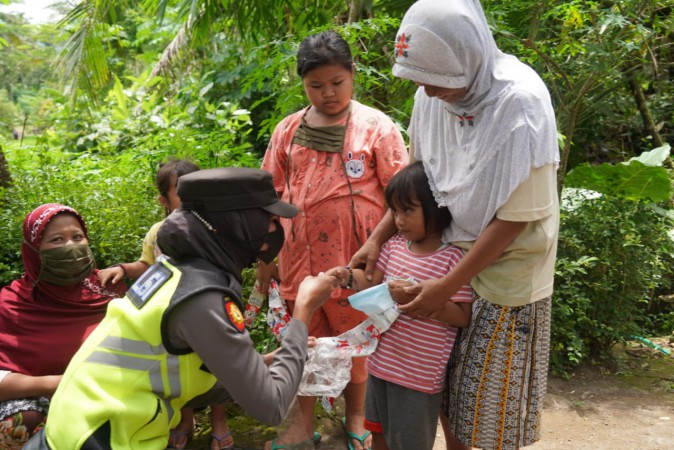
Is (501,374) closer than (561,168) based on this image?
Yes

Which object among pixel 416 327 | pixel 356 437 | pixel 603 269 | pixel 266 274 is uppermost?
pixel 416 327

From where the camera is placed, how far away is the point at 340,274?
234cm

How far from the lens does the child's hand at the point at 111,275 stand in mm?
3096

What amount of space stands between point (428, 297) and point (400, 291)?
119mm

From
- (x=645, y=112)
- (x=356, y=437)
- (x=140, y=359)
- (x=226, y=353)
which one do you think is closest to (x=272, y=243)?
(x=226, y=353)

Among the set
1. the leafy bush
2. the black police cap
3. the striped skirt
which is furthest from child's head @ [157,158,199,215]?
the leafy bush

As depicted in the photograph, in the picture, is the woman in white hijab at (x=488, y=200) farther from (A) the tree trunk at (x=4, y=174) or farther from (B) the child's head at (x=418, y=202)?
(A) the tree trunk at (x=4, y=174)

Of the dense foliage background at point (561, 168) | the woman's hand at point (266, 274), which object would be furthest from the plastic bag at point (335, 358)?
the dense foliage background at point (561, 168)

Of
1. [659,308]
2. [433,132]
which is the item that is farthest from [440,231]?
[659,308]

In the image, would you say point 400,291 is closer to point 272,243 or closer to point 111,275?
point 272,243

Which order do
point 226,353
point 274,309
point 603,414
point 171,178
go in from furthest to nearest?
point 603,414, point 171,178, point 274,309, point 226,353

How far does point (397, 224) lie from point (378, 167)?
0.71 metres

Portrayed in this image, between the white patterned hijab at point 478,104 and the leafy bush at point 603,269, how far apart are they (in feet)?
7.71

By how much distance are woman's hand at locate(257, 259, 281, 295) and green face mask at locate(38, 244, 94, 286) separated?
79 cm
